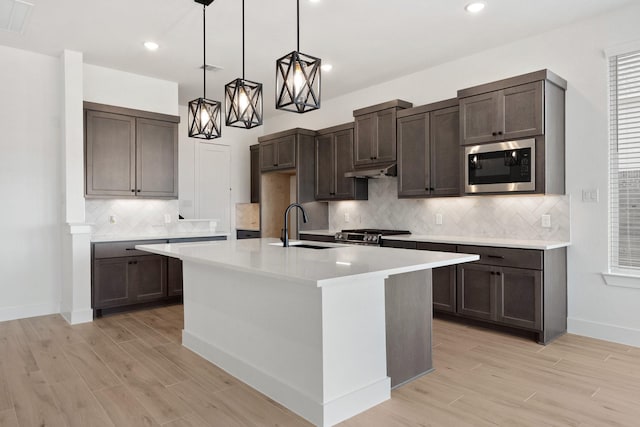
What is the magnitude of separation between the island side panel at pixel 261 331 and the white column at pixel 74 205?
1.52 metres

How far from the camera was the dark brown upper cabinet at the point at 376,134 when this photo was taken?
4.89 meters

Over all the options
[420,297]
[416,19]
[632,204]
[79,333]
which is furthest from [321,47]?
[79,333]

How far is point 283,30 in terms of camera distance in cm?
393

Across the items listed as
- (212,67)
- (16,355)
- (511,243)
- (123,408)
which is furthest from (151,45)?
(511,243)

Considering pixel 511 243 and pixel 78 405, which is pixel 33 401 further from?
pixel 511 243

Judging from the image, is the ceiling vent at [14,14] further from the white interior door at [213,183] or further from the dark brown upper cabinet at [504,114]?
the dark brown upper cabinet at [504,114]

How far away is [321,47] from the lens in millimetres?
4332

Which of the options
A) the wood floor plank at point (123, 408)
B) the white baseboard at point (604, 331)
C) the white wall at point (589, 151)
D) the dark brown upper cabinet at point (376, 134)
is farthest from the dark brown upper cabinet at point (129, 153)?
the white baseboard at point (604, 331)

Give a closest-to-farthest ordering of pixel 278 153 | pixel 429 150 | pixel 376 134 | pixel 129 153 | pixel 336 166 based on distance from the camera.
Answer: pixel 429 150 < pixel 129 153 < pixel 376 134 < pixel 336 166 < pixel 278 153

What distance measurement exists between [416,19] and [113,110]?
3.47 m

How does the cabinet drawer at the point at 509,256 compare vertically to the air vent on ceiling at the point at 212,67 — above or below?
below

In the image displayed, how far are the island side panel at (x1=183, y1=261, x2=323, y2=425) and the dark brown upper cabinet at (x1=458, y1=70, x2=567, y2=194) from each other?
2.52 metres

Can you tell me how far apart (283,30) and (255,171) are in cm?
343

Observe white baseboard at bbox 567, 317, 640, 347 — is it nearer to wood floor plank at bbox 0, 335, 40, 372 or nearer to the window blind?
the window blind
